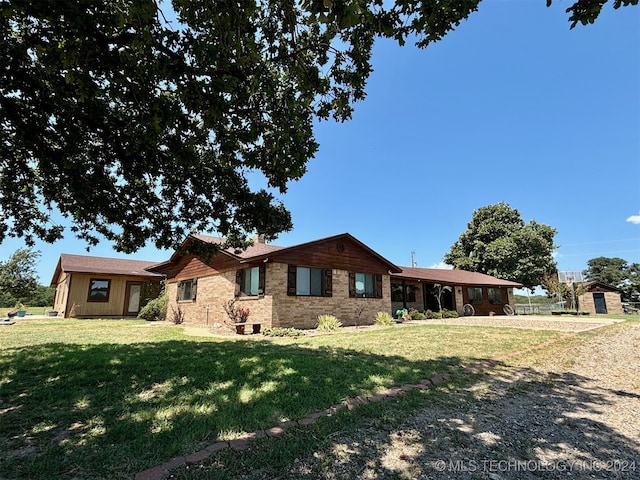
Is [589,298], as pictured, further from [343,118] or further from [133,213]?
[133,213]

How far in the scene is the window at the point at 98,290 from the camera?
20266 mm

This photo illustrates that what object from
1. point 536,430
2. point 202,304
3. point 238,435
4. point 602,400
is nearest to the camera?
point 238,435

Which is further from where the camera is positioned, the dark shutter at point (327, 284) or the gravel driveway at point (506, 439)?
the dark shutter at point (327, 284)

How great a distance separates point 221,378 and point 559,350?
27.4ft

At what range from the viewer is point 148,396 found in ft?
13.7

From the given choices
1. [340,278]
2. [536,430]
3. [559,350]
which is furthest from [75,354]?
[559,350]

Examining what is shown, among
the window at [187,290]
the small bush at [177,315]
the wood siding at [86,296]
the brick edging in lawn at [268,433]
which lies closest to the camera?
the brick edging in lawn at [268,433]

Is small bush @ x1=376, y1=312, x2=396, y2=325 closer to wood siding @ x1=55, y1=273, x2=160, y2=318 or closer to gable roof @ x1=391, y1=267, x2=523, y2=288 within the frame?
gable roof @ x1=391, y1=267, x2=523, y2=288

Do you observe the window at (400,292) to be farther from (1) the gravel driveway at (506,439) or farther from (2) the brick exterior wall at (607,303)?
(2) the brick exterior wall at (607,303)

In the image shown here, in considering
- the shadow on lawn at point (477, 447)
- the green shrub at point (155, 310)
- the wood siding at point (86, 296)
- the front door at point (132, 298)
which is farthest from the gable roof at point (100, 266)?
the shadow on lawn at point (477, 447)

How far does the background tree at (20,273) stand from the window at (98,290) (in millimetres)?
5580

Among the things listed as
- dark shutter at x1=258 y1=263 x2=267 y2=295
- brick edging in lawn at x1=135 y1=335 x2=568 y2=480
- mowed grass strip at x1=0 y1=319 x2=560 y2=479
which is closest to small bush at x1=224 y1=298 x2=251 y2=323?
dark shutter at x1=258 y1=263 x2=267 y2=295

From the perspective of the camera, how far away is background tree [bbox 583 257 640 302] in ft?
145

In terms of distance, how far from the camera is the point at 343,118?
4875 millimetres
